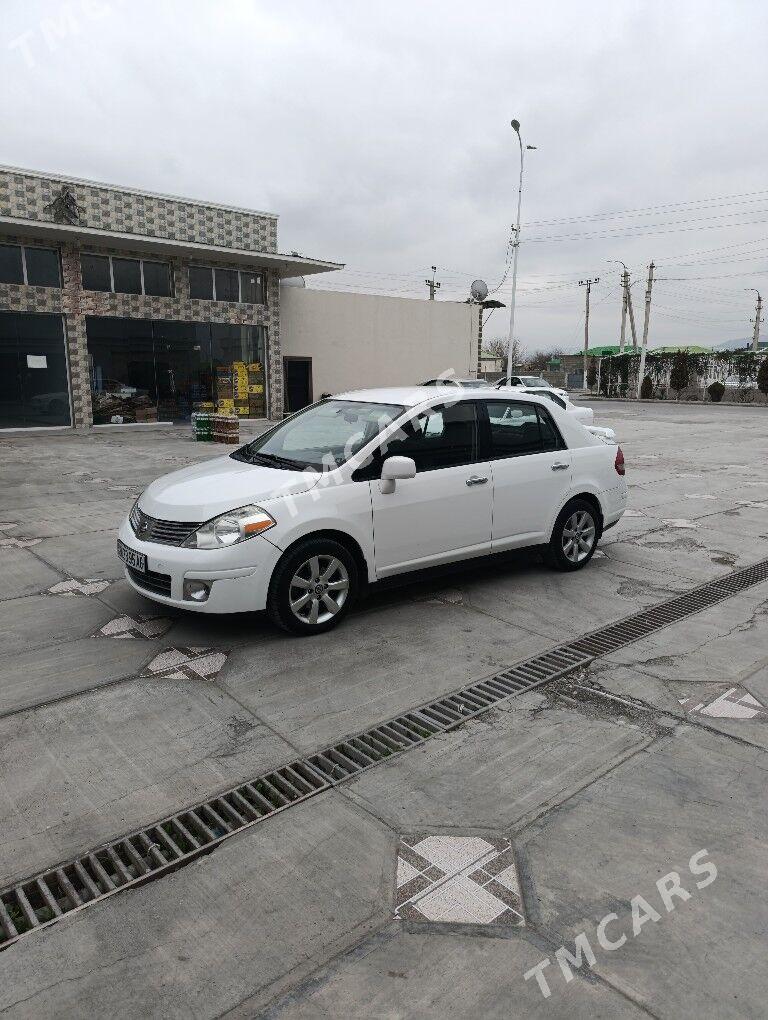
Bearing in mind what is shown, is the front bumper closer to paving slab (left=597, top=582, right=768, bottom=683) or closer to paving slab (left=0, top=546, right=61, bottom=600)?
paving slab (left=0, top=546, right=61, bottom=600)

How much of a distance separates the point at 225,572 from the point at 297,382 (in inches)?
887

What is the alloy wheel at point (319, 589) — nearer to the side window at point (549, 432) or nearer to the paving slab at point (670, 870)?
the paving slab at point (670, 870)

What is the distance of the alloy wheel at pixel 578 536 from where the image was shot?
6473 millimetres

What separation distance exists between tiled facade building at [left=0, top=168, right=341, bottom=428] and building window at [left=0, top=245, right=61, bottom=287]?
0.09 feet

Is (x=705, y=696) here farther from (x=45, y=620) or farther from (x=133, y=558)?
(x=45, y=620)

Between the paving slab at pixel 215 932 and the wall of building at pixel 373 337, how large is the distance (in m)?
24.1

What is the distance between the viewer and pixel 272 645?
189 inches

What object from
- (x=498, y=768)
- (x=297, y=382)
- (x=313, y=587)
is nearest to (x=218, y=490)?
(x=313, y=587)

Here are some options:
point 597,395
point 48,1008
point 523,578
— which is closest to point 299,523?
point 523,578

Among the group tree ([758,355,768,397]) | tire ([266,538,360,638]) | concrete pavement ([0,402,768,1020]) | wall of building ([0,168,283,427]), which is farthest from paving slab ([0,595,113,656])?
tree ([758,355,768,397])

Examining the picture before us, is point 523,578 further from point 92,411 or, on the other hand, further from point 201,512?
point 92,411

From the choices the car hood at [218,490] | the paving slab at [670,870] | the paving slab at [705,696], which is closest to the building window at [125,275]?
the car hood at [218,490]

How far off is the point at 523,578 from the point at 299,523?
2497 mm

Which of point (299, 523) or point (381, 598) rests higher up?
point (299, 523)
